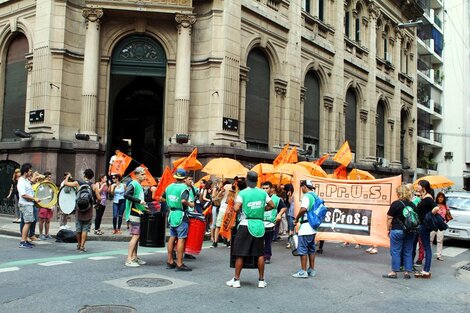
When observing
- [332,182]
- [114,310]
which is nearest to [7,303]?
[114,310]

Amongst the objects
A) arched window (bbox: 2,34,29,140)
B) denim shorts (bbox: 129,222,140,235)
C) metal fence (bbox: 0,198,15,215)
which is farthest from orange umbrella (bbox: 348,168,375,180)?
arched window (bbox: 2,34,29,140)

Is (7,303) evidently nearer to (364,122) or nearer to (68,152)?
(68,152)

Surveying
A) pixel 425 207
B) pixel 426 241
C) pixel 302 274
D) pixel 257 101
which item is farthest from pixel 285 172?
pixel 257 101

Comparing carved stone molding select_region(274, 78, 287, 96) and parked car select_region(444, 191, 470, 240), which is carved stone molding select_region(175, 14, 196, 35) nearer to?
carved stone molding select_region(274, 78, 287, 96)

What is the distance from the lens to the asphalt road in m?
6.61

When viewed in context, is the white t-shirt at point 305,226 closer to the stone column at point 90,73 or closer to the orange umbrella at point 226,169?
the orange umbrella at point 226,169

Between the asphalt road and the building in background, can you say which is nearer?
the asphalt road

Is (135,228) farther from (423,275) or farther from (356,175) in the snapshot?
(356,175)

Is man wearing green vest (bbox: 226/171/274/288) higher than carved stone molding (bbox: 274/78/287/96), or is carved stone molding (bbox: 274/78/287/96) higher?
carved stone molding (bbox: 274/78/287/96)

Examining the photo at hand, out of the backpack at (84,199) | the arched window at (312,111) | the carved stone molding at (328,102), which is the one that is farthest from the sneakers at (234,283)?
the carved stone molding at (328,102)

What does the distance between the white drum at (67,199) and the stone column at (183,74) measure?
283 inches

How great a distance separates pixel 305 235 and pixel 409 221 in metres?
1.91

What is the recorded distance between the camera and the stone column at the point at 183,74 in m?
18.9

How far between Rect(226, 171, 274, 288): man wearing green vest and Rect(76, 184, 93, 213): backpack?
4.09 metres
